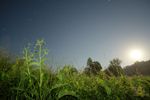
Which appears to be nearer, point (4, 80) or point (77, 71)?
point (4, 80)

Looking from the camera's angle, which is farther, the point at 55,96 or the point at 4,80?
the point at 4,80

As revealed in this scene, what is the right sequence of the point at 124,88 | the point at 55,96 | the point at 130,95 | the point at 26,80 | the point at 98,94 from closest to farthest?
the point at 55,96 → the point at 26,80 → the point at 98,94 → the point at 130,95 → the point at 124,88

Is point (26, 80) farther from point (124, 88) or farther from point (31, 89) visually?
point (124, 88)

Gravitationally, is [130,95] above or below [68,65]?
below

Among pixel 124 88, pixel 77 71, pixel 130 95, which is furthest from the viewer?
pixel 77 71

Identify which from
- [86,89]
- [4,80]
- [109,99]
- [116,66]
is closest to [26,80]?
[4,80]

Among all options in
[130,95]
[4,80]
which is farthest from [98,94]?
[4,80]

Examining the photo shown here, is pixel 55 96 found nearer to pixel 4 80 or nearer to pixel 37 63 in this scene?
pixel 37 63

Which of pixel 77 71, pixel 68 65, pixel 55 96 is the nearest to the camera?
pixel 55 96

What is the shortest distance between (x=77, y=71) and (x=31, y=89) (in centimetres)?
245

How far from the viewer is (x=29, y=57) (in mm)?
3271

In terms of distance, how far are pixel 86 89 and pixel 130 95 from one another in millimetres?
1062

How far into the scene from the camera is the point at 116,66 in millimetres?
5414

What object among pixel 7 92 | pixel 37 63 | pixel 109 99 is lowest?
pixel 109 99
